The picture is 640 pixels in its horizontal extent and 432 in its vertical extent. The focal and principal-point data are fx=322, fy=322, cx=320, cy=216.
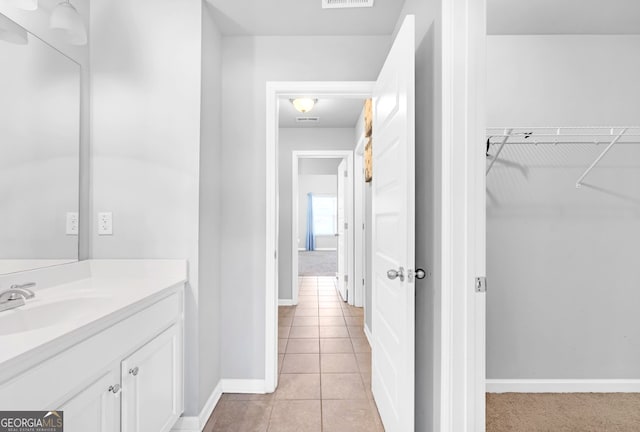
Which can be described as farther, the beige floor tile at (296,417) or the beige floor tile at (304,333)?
the beige floor tile at (304,333)

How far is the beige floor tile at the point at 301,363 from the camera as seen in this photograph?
2.57 metres

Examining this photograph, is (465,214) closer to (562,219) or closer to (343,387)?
(562,219)

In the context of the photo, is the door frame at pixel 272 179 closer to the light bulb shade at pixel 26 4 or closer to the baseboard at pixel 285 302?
the light bulb shade at pixel 26 4

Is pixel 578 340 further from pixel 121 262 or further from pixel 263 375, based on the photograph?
pixel 121 262

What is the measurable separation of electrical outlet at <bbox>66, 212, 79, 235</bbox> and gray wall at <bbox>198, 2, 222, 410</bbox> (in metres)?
0.65

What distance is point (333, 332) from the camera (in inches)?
136

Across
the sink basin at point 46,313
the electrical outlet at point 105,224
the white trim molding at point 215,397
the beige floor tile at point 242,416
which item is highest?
the electrical outlet at point 105,224

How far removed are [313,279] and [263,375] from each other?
14.4ft

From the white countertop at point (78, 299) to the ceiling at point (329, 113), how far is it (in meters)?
2.53

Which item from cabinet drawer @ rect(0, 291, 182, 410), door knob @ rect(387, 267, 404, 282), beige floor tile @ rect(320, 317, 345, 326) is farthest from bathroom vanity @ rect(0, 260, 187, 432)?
beige floor tile @ rect(320, 317, 345, 326)

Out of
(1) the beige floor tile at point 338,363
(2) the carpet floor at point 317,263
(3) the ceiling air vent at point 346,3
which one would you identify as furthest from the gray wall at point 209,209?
(2) the carpet floor at point 317,263

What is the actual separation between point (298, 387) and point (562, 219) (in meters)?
2.19

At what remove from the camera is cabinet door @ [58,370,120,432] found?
1016mm

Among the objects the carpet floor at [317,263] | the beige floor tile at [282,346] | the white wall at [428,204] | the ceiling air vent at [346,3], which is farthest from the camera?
the carpet floor at [317,263]
